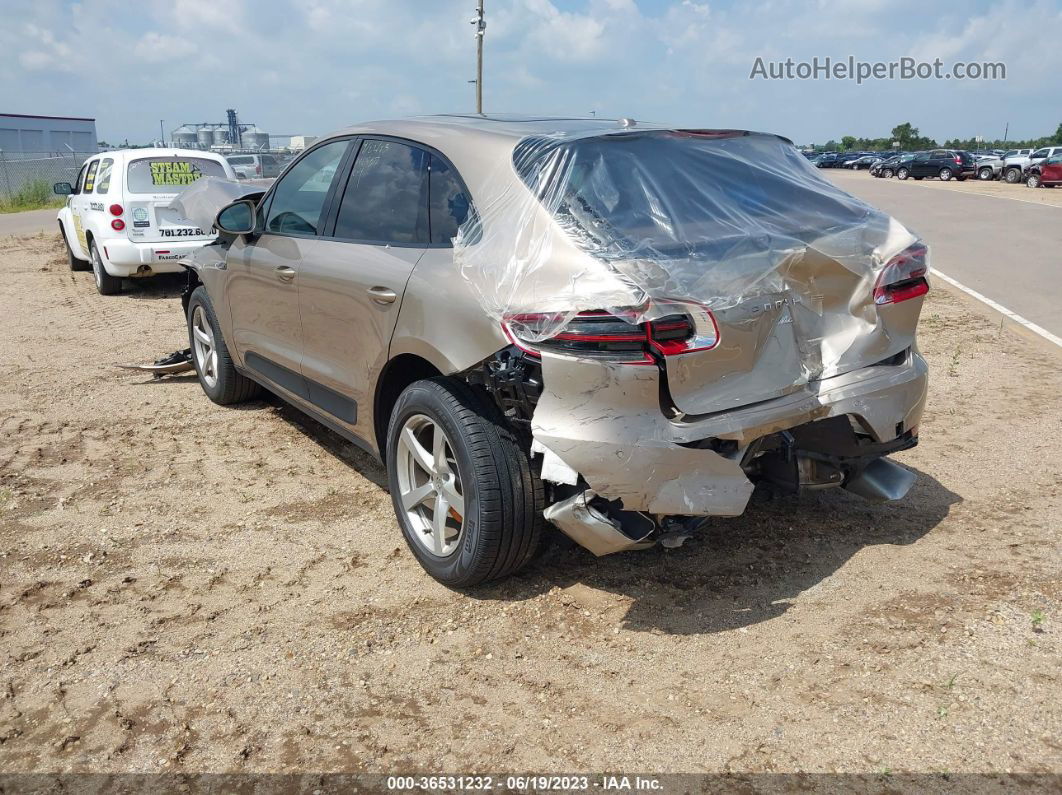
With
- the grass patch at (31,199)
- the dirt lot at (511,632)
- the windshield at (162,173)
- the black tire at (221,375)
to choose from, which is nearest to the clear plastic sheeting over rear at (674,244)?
the dirt lot at (511,632)

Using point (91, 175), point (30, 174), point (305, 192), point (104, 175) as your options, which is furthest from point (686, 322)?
point (30, 174)

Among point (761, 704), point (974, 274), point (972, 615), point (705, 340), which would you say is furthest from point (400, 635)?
point (974, 274)

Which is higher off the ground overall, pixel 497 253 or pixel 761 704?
pixel 497 253

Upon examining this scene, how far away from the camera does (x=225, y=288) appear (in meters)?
5.23

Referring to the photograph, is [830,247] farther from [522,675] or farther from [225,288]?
[225,288]

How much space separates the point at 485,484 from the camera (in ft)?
10.2

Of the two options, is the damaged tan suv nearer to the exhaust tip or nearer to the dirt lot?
the exhaust tip

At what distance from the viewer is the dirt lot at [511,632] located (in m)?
2.62

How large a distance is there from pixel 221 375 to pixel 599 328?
150 inches

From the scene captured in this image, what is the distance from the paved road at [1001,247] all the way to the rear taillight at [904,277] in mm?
5491

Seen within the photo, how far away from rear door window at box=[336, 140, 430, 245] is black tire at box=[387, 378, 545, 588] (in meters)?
0.72

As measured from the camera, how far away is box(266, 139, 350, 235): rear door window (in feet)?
14.1

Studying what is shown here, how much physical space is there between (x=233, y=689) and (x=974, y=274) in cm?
1143

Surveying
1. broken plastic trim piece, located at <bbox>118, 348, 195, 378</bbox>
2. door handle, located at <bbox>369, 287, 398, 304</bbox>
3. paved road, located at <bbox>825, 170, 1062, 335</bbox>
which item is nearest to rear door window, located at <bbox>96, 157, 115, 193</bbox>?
broken plastic trim piece, located at <bbox>118, 348, 195, 378</bbox>
